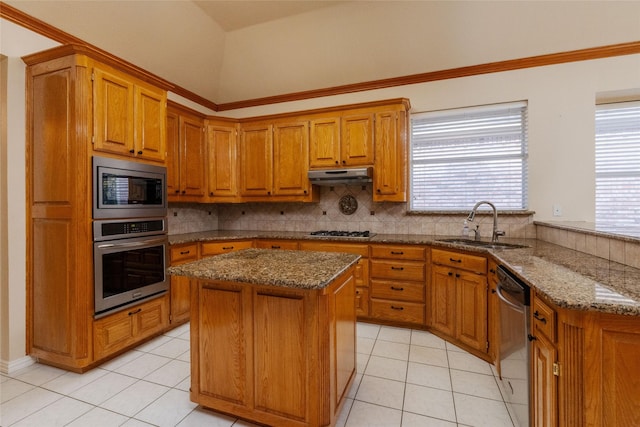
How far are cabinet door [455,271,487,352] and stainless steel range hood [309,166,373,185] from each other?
1427 millimetres

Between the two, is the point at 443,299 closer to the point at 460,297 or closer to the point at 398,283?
the point at 460,297

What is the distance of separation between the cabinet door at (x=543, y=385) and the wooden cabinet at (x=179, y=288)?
2985 millimetres

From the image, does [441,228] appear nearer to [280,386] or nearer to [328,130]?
[328,130]

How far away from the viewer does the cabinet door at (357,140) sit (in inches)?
131

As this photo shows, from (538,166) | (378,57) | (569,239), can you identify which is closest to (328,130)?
(378,57)

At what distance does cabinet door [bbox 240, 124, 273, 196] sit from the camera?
150 inches

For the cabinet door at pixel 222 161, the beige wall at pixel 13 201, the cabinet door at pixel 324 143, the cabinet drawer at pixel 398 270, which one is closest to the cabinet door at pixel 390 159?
the cabinet door at pixel 324 143

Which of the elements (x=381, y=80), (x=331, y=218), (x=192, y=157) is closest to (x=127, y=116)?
(x=192, y=157)

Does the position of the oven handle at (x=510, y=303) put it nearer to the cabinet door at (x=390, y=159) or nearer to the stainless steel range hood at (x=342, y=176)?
the cabinet door at (x=390, y=159)

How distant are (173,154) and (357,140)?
7.15 ft

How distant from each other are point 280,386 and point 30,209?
2441mm

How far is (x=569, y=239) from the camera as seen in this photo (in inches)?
88.2

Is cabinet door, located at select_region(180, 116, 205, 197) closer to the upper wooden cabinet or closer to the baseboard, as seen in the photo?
the upper wooden cabinet

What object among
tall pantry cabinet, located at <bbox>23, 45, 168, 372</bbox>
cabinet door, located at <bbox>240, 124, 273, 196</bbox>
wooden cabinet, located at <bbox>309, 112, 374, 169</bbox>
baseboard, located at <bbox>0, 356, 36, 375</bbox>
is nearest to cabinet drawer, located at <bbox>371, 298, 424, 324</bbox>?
wooden cabinet, located at <bbox>309, 112, 374, 169</bbox>
